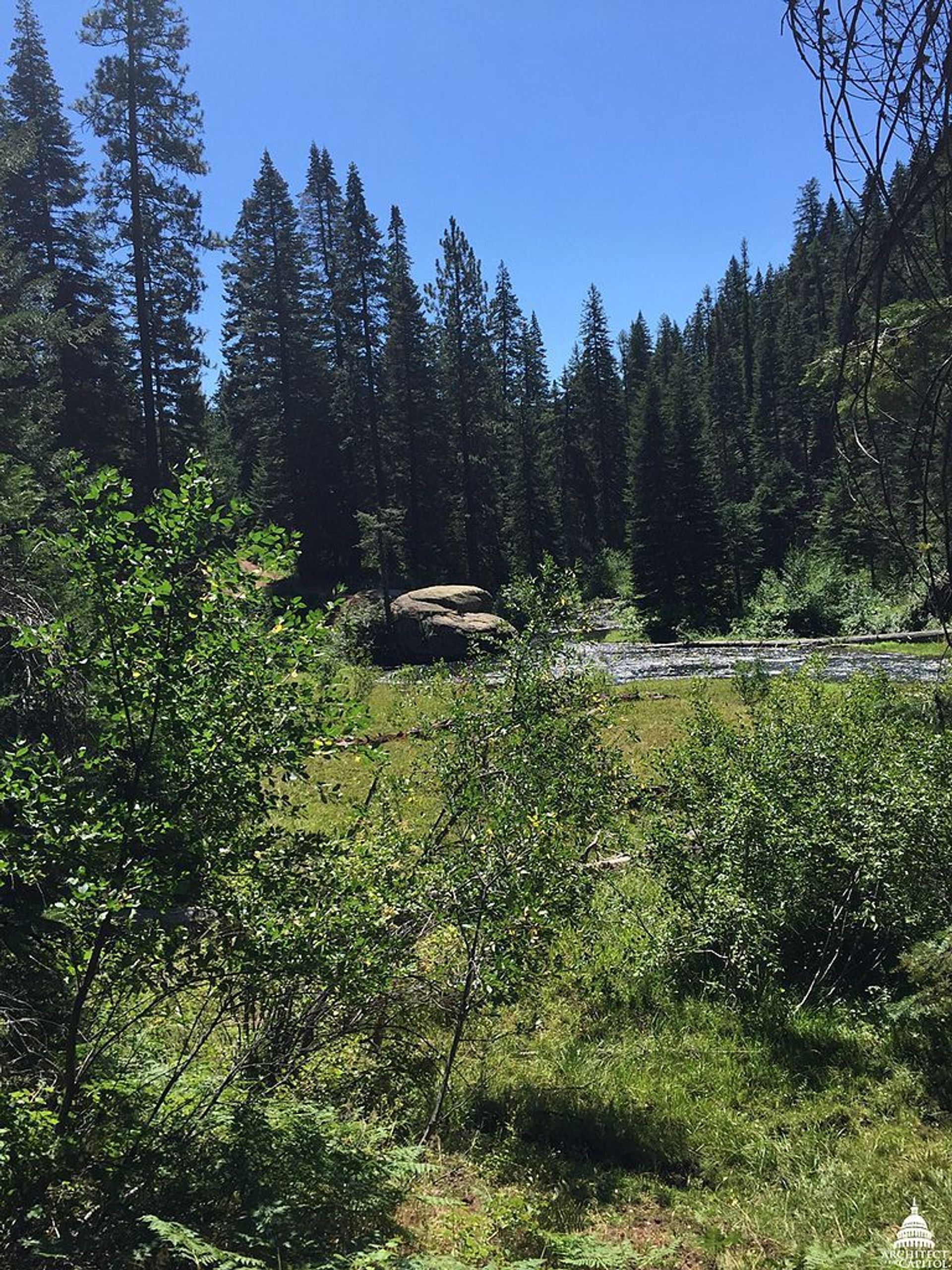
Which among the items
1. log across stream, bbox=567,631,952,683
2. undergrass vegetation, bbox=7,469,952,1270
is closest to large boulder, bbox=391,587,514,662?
log across stream, bbox=567,631,952,683

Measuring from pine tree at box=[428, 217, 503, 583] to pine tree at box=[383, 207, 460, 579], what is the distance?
1.15m

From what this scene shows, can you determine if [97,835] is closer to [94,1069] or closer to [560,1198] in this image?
[94,1069]

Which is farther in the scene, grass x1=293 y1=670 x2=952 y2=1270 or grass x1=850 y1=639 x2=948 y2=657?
grass x1=850 y1=639 x2=948 y2=657

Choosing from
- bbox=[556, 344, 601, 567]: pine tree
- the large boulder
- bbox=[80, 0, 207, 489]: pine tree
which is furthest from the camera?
bbox=[556, 344, 601, 567]: pine tree

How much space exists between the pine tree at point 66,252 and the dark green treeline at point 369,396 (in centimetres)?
7

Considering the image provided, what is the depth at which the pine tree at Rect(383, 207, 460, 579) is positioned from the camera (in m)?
37.3

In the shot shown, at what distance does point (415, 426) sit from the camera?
39062mm

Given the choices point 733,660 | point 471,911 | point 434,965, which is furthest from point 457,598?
point 471,911

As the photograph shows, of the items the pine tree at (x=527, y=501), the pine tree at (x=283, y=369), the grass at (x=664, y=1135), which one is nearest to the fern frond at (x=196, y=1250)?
the grass at (x=664, y=1135)

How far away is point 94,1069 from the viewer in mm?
3389

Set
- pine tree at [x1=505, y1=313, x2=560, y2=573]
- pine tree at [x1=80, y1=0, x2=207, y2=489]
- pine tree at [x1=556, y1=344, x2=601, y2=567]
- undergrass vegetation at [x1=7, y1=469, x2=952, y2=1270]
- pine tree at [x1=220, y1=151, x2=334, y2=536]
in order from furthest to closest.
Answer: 1. pine tree at [x1=556, y1=344, x2=601, y2=567]
2. pine tree at [x1=505, y1=313, x2=560, y2=573]
3. pine tree at [x1=220, y1=151, x2=334, y2=536]
4. pine tree at [x1=80, y1=0, x2=207, y2=489]
5. undergrass vegetation at [x1=7, y1=469, x2=952, y2=1270]

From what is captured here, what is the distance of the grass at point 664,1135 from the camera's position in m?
3.57

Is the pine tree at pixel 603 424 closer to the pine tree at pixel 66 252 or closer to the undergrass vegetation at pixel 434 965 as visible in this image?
the pine tree at pixel 66 252

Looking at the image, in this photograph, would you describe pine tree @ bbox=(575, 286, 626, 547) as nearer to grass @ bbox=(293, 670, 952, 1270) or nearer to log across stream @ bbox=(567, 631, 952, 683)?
log across stream @ bbox=(567, 631, 952, 683)
